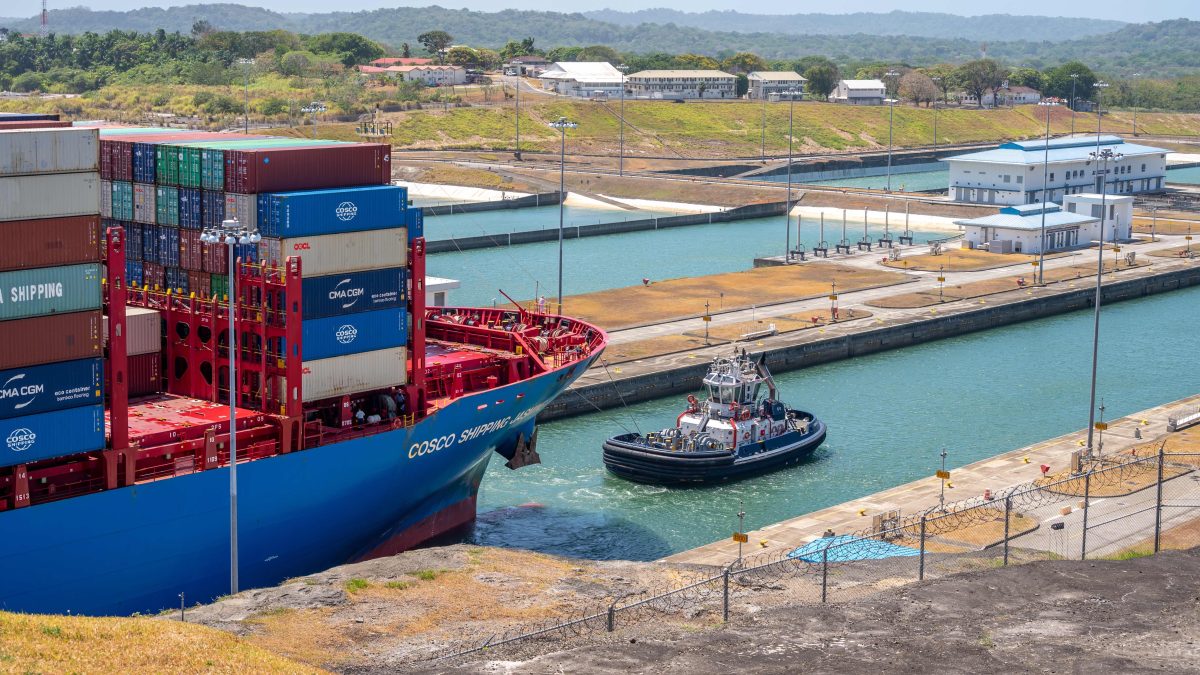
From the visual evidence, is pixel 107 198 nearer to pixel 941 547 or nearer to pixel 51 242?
pixel 51 242

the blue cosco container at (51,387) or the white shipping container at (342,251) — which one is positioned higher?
the white shipping container at (342,251)

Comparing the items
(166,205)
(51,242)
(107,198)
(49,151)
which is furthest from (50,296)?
(107,198)

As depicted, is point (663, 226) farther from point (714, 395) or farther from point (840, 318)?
point (714, 395)

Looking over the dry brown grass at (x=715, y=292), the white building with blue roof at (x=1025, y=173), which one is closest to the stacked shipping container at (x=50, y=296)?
the dry brown grass at (x=715, y=292)

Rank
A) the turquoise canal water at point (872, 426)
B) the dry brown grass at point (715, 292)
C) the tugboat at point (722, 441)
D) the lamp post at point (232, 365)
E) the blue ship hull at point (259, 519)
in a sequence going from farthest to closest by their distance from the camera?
the dry brown grass at point (715, 292) < the tugboat at point (722, 441) < the turquoise canal water at point (872, 426) < the blue ship hull at point (259, 519) < the lamp post at point (232, 365)

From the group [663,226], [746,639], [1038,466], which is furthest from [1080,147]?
[746,639]

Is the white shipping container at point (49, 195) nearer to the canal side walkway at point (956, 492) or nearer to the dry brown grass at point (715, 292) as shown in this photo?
the canal side walkway at point (956, 492)

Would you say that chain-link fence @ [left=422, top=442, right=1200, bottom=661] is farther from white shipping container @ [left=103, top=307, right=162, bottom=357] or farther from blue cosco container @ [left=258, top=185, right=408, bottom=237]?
white shipping container @ [left=103, top=307, right=162, bottom=357]
